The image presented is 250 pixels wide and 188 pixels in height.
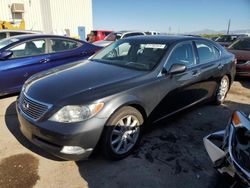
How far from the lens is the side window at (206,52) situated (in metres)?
4.29

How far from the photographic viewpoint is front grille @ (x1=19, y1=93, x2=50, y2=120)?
2.69 meters

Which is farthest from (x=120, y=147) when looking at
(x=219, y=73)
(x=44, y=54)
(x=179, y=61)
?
(x=44, y=54)

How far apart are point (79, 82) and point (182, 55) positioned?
1.80 m

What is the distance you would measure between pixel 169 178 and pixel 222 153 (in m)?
0.89

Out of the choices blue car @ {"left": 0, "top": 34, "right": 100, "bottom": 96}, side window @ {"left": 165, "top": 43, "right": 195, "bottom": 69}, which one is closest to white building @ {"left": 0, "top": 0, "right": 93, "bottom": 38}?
blue car @ {"left": 0, "top": 34, "right": 100, "bottom": 96}

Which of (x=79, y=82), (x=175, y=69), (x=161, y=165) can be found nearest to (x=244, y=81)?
(x=175, y=69)

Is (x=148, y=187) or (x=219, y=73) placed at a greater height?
(x=219, y=73)

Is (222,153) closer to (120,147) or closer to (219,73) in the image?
(120,147)

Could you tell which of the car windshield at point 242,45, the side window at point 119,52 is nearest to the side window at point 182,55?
the side window at point 119,52

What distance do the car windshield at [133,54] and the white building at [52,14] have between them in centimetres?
1802

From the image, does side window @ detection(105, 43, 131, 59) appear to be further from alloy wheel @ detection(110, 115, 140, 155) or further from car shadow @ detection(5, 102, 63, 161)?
car shadow @ detection(5, 102, 63, 161)

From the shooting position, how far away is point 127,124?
10.0ft

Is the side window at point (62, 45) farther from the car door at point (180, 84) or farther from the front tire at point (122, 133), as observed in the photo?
the front tire at point (122, 133)

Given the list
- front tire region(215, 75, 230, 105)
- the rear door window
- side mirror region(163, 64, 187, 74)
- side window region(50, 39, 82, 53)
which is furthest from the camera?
side window region(50, 39, 82, 53)
